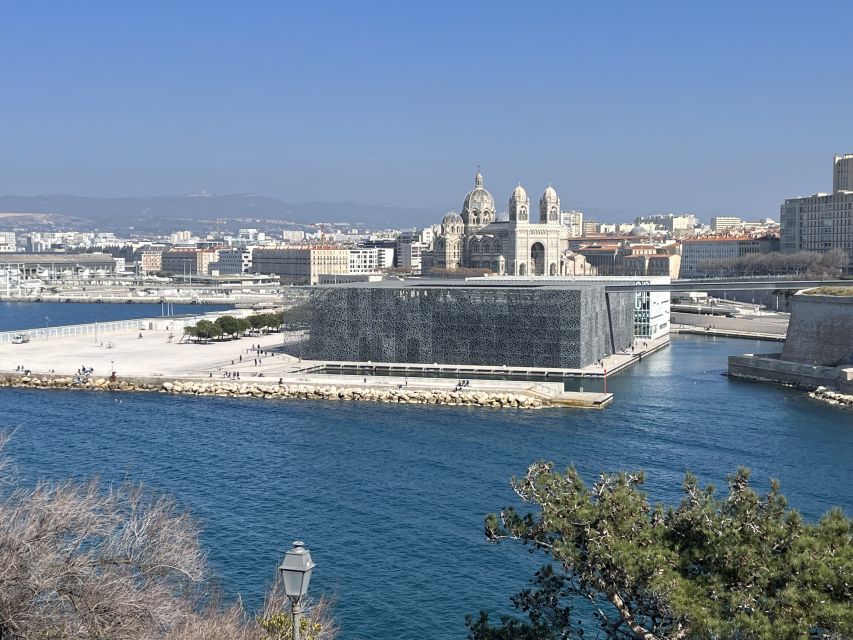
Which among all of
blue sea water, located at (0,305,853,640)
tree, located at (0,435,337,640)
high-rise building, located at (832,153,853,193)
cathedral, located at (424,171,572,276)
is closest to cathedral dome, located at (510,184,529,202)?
cathedral, located at (424,171,572,276)

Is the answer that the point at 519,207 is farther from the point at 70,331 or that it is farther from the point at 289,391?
the point at 289,391

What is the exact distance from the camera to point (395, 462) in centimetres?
2127

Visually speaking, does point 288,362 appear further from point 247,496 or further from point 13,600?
point 13,600

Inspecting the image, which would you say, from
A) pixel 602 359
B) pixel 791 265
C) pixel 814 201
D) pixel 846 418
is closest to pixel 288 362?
pixel 602 359

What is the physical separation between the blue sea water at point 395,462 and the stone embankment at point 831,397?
54 cm

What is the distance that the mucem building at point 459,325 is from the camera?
33969mm

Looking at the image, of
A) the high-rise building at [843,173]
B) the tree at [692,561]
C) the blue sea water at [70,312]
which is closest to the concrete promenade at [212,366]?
the blue sea water at [70,312]

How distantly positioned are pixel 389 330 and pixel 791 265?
48.1 meters

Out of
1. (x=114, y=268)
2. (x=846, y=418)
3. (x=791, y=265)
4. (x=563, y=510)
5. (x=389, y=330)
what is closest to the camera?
(x=563, y=510)

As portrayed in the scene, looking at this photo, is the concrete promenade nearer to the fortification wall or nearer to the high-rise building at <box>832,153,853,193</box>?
the fortification wall

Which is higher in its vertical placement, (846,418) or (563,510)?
(563,510)

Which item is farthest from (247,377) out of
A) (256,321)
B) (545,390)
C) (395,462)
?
(256,321)

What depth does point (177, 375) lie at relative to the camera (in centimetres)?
3303

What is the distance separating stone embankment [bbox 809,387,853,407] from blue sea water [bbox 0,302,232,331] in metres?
43.3
